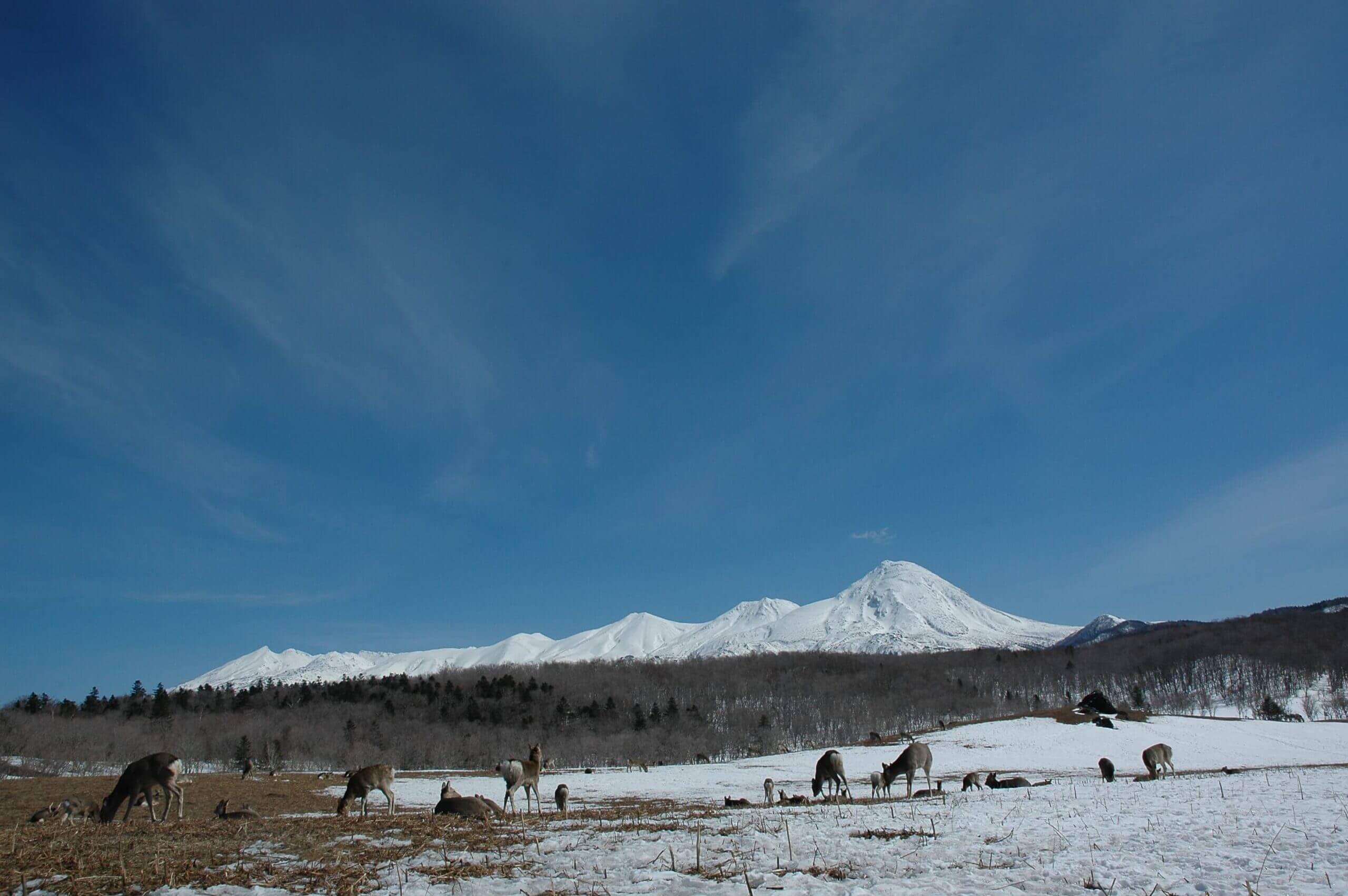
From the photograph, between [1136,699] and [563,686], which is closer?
[1136,699]

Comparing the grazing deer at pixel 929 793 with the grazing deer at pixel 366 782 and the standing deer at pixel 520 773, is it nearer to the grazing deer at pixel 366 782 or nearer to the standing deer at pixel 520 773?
the standing deer at pixel 520 773

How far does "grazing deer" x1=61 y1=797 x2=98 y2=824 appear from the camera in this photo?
19797mm

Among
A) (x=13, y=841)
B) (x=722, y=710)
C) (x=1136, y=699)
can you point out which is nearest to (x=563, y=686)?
(x=722, y=710)

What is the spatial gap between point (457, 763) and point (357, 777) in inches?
4047

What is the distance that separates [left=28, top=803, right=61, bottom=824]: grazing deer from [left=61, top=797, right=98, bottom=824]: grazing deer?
185 mm

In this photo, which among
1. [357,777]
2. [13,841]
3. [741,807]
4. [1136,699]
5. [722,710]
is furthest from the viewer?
[722,710]

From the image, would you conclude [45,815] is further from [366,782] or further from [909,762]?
[909,762]

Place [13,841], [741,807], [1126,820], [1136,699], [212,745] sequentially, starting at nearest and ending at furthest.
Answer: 1. [13,841]
2. [1126,820]
3. [741,807]
4. [212,745]
5. [1136,699]

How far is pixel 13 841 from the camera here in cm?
1168

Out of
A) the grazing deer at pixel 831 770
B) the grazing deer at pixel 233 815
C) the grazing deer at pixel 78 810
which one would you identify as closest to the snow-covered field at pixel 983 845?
the grazing deer at pixel 831 770

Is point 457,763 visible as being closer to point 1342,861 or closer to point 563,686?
point 563,686

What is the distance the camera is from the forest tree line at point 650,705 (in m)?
111

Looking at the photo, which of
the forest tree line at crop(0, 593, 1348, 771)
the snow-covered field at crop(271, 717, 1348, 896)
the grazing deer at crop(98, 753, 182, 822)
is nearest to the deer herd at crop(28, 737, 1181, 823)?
the grazing deer at crop(98, 753, 182, 822)

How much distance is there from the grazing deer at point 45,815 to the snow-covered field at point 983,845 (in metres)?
13.5
